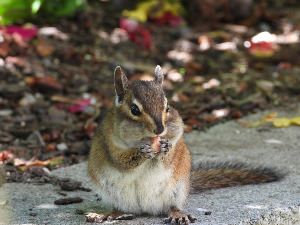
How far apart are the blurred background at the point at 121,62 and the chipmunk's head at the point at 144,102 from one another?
146cm

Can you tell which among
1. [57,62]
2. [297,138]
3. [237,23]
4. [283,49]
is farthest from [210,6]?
Answer: [297,138]

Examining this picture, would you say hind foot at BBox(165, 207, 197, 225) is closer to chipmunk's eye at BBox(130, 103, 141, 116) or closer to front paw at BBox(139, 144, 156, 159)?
front paw at BBox(139, 144, 156, 159)

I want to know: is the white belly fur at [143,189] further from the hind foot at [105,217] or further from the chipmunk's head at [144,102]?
the chipmunk's head at [144,102]

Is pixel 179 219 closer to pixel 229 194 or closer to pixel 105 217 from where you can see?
pixel 105 217

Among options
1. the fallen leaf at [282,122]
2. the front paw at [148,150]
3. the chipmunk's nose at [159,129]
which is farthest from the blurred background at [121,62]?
the chipmunk's nose at [159,129]

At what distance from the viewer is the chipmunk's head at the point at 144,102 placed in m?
4.20

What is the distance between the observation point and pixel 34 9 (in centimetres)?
805

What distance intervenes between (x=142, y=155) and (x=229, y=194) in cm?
91

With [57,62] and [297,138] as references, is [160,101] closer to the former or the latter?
[297,138]

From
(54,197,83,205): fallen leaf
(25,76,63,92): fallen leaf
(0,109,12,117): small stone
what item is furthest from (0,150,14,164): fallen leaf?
(25,76,63,92): fallen leaf

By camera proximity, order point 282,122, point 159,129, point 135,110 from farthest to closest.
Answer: point 282,122 < point 135,110 < point 159,129

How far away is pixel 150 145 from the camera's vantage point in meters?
4.31

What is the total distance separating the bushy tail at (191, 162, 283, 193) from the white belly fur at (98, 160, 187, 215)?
61cm

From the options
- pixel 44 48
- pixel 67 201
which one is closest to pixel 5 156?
pixel 67 201
